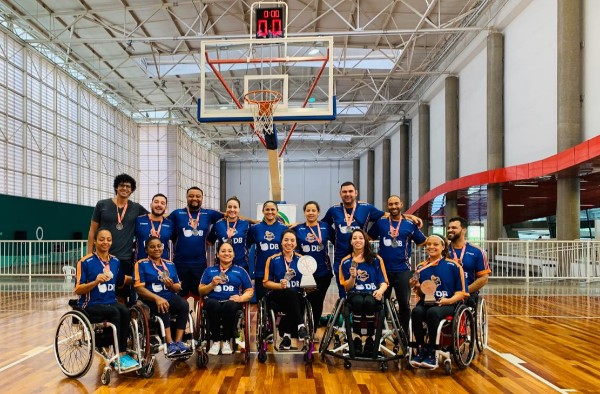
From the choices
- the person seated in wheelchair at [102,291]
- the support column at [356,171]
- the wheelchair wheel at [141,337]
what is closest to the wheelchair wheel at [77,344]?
the person seated in wheelchair at [102,291]

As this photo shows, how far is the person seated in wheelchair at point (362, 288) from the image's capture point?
149 inches

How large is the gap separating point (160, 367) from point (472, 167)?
12.9 metres

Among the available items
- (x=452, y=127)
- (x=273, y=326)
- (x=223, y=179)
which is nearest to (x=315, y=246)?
(x=273, y=326)

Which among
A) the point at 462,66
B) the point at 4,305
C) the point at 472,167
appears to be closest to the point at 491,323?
the point at 4,305

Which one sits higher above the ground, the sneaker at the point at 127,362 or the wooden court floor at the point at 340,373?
the sneaker at the point at 127,362

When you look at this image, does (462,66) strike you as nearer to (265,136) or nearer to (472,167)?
(472,167)

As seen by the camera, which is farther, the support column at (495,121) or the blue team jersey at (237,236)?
the support column at (495,121)

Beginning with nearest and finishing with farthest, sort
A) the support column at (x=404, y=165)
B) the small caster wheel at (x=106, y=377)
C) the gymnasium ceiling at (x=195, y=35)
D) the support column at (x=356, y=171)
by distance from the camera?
the small caster wheel at (x=106, y=377) < the gymnasium ceiling at (x=195, y=35) < the support column at (x=404, y=165) < the support column at (x=356, y=171)

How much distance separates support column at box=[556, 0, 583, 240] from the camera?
371 inches

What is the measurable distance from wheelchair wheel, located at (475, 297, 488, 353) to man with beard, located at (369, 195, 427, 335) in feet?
1.94

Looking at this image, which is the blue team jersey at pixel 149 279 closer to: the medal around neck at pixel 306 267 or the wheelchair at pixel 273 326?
the wheelchair at pixel 273 326

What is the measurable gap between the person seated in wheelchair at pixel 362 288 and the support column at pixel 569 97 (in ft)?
23.0

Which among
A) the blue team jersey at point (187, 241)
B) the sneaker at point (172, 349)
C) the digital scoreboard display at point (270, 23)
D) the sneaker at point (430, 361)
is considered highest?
the digital scoreboard display at point (270, 23)

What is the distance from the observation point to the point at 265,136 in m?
8.44
